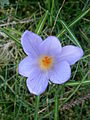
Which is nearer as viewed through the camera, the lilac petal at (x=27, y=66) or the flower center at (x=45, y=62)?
the lilac petal at (x=27, y=66)

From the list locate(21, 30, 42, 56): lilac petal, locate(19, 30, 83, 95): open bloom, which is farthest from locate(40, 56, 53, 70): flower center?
locate(21, 30, 42, 56): lilac petal

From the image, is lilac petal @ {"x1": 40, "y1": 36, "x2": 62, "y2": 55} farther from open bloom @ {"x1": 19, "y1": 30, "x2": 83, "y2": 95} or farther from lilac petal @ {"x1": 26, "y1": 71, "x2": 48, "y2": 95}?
lilac petal @ {"x1": 26, "y1": 71, "x2": 48, "y2": 95}

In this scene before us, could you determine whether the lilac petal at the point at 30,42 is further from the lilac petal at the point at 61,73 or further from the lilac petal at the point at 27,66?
the lilac petal at the point at 61,73

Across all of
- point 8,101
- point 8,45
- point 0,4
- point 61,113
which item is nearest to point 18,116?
point 8,101

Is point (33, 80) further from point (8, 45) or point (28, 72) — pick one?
point (8, 45)

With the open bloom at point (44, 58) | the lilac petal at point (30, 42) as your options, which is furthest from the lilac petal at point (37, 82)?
the lilac petal at point (30, 42)

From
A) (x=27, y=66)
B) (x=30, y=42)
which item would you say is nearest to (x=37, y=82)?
(x=27, y=66)
